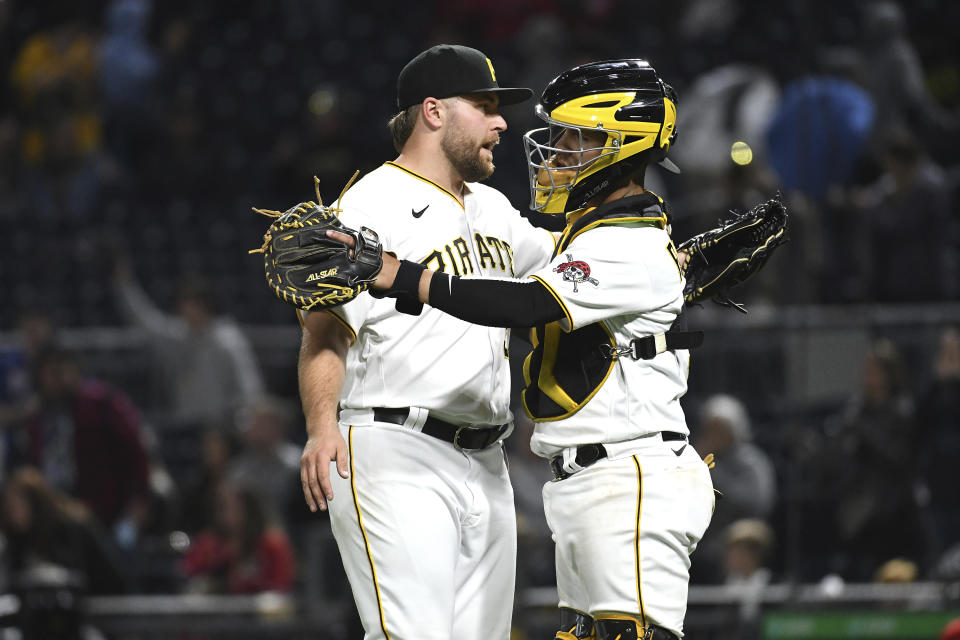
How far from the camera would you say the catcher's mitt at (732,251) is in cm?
390

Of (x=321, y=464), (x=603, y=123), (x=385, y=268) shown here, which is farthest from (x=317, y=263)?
(x=603, y=123)

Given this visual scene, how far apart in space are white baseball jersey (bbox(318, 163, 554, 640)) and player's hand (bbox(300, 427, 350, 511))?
5.2 inches

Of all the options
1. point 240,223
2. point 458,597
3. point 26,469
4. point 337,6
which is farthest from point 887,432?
point 337,6

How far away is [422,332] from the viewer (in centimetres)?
373

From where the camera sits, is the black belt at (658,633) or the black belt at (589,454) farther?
the black belt at (589,454)

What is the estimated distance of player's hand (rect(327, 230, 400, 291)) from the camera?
3.27 meters

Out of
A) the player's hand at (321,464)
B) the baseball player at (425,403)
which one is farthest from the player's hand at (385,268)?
the player's hand at (321,464)

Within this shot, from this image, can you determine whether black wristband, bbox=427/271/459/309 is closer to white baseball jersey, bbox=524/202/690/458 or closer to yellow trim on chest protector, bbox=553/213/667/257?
white baseball jersey, bbox=524/202/690/458

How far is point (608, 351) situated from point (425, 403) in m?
0.50

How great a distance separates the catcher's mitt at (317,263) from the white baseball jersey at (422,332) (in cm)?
36

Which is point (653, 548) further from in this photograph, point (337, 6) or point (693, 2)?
point (337, 6)

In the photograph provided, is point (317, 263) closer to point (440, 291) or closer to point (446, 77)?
point (440, 291)

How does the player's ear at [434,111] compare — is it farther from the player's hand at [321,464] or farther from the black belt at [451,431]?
the player's hand at [321,464]

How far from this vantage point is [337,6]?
12664mm
